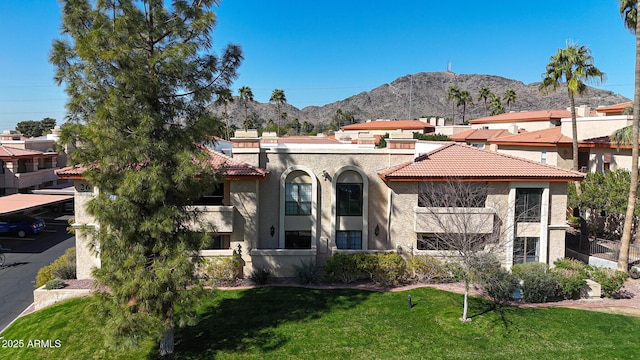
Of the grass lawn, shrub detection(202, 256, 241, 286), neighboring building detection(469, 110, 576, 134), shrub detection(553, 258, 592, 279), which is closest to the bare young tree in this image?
the grass lawn

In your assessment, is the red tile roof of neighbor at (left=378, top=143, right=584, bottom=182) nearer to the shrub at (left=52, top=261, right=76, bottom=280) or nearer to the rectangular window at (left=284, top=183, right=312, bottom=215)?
the rectangular window at (left=284, top=183, right=312, bottom=215)

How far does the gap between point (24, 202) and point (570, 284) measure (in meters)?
38.4

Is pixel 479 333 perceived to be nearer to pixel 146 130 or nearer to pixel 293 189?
pixel 293 189

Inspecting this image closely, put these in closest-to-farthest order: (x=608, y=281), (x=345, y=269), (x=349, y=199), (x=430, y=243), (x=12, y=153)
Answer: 1. (x=608, y=281)
2. (x=345, y=269)
3. (x=430, y=243)
4. (x=349, y=199)
5. (x=12, y=153)

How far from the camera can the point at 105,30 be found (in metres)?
12.5

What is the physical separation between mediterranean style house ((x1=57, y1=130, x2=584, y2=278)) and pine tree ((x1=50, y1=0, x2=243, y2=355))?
7.98 meters

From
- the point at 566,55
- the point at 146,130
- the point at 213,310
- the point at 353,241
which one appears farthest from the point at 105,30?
the point at 566,55

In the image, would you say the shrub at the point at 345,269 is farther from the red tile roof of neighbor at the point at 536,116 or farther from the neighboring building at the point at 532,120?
the red tile roof of neighbor at the point at 536,116

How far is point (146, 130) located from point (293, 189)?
38.7 feet

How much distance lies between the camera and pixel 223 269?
67.8 feet

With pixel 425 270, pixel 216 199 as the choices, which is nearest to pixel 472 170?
pixel 425 270

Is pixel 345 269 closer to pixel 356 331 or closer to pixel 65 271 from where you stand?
pixel 356 331

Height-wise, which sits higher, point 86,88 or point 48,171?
point 86,88

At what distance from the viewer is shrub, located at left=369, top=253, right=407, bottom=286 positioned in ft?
68.3
